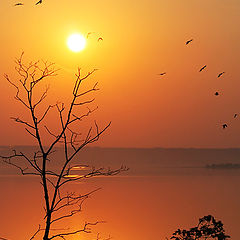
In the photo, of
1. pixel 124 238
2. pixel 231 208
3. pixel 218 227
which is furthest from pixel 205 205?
pixel 218 227

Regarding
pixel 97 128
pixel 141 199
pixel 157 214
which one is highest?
pixel 141 199

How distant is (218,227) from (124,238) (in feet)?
130

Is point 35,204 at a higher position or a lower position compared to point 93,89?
higher

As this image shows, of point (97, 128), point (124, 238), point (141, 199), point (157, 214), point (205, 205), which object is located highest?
point (141, 199)

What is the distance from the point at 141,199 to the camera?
98.4 meters

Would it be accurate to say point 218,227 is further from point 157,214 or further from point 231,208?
point 231,208

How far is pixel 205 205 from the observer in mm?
85375

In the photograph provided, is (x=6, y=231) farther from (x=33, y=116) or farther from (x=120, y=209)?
(x=33, y=116)

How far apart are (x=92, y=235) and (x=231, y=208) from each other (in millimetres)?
31985

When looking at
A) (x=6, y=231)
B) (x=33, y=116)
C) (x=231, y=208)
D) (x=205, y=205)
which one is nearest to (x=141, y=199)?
(x=205, y=205)

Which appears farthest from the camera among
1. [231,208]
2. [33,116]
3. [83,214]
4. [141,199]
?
[141,199]

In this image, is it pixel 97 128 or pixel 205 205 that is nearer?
pixel 97 128

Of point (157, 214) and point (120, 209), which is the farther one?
point (120, 209)

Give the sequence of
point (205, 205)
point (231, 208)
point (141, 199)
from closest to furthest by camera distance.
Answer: point (231, 208)
point (205, 205)
point (141, 199)
